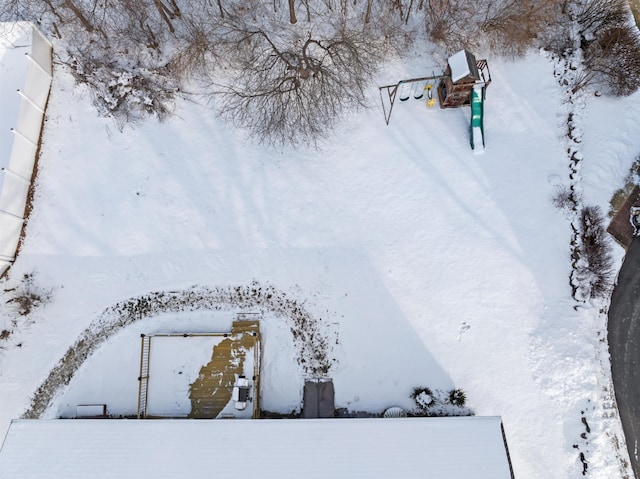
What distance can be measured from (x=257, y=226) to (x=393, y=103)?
8.40 metres

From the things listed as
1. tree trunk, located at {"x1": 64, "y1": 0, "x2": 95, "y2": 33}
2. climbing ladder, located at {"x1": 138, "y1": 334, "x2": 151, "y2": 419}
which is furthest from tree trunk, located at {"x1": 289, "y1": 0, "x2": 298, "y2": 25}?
climbing ladder, located at {"x1": 138, "y1": 334, "x2": 151, "y2": 419}

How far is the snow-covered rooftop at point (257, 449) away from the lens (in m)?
13.1

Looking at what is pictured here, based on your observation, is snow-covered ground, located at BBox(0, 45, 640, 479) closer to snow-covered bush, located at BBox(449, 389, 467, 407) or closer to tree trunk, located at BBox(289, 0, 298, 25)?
snow-covered bush, located at BBox(449, 389, 467, 407)

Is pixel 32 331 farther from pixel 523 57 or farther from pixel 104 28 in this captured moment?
pixel 523 57

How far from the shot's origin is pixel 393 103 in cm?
1817

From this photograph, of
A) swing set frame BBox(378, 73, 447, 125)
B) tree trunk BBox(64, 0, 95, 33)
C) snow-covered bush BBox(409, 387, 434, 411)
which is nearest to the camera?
snow-covered bush BBox(409, 387, 434, 411)

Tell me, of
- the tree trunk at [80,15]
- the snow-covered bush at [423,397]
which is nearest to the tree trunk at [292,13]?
the tree trunk at [80,15]

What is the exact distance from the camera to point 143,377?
1593 cm

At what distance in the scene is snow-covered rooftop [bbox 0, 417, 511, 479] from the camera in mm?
13086

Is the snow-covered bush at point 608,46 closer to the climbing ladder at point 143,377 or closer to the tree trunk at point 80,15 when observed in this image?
the climbing ladder at point 143,377

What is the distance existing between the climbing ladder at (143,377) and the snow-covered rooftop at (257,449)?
1891mm

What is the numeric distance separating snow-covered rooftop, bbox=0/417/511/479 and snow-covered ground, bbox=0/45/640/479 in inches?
102

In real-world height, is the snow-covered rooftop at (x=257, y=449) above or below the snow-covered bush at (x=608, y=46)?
below

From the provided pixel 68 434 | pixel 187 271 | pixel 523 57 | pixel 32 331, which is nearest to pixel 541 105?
pixel 523 57
